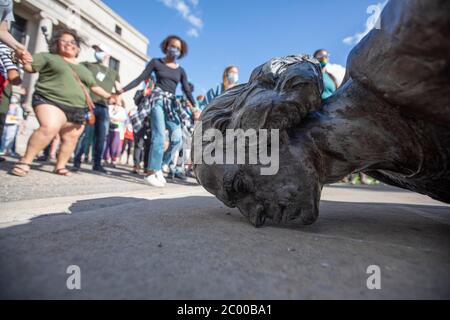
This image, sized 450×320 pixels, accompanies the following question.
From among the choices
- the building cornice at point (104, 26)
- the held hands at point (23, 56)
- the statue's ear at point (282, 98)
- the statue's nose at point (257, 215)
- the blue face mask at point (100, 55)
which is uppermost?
the building cornice at point (104, 26)

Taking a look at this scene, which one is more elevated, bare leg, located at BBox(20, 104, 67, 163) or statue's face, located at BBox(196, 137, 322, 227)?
bare leg, located at BBox(20, 104, 67, 163)

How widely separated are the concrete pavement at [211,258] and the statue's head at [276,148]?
0.35 ft

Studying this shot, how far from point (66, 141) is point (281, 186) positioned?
319cm

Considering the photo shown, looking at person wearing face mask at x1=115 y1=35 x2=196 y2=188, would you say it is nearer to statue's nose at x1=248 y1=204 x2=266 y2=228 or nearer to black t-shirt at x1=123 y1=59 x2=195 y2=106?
black t-shirt at x1=123 y1=59 x2=195 y2=106

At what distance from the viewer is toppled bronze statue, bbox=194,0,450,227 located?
0.75 meters

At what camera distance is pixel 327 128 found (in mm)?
967

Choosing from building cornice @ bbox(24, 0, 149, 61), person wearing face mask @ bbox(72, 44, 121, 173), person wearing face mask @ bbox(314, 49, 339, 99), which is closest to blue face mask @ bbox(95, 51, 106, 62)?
person wearing face mask @ bbox(72, 44, 121, 173)

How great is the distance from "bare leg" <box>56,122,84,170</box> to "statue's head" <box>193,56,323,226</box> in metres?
2.88

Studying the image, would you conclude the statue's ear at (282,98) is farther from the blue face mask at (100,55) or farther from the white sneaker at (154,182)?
the blue face mask at (100,55)

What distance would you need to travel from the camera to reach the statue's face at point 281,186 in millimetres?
952

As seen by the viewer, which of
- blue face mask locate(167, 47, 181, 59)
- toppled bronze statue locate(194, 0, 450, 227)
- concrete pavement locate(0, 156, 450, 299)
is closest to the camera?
concrete pavement locate(0, 156, 450, 299)

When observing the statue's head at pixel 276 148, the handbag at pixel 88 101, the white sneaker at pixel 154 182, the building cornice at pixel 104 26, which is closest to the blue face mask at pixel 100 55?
the handbag at pixel 88 101

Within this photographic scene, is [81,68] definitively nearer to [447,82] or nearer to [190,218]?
[190,218]

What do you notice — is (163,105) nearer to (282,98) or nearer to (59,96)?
(59,96)
